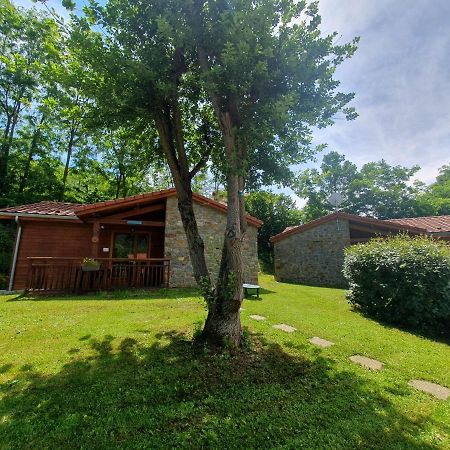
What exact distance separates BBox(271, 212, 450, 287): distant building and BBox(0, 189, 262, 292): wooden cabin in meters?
5.20

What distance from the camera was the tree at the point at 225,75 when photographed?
3.86 m

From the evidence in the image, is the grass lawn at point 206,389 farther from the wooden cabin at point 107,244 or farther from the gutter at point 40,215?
the gutter at point 40,215

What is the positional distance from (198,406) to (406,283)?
20.3 ft

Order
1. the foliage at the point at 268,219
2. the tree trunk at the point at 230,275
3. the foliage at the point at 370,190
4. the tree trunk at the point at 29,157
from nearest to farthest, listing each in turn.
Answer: the tree trunk at the point at 230,275
the tree trunk at the point at 29,157
the foliage at the point at 268,219
the foliage at the point at 370,190

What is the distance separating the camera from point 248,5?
3748mm

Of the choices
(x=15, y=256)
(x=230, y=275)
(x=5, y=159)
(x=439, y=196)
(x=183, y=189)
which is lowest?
(x=230, y=275)

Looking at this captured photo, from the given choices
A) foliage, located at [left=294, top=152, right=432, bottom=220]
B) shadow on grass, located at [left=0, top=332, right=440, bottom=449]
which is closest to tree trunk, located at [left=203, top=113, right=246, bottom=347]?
shadow on grass, located at [left=0, top=332, right=440, bottom=449]

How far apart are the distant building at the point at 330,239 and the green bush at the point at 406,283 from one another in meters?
7.22

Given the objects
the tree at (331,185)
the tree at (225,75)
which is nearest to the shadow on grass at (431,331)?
the tree at (225,75)

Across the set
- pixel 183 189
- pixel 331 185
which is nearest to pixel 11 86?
pixel 183 189

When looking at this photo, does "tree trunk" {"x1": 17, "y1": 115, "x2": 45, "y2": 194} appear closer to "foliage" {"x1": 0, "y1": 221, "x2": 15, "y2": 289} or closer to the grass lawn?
"foliage" {"x1": 0, "y1": 221, "x2": 15, "y2": 289}

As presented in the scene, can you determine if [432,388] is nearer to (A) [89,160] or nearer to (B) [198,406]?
(B) [198,406]

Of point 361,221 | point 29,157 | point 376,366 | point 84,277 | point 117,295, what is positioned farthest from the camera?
point 29,157

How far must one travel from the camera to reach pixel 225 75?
3.97 metres
